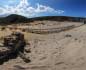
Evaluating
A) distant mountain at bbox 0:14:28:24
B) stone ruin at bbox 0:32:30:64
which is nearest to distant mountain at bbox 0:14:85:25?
distant mountain at bbox 0:14:28:24

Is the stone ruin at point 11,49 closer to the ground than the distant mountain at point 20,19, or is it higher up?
closer to the ground

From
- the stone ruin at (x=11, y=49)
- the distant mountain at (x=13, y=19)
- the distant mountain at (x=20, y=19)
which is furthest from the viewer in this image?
the distant mountain at (x=20, y=19)

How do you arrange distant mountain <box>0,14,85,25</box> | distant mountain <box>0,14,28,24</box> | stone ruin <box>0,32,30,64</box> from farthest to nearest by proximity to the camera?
distant mountain <box>0,14,85,25</box> < distant mountain <box>0,14,28,24</box> < stone ruin <box>0,32,30,64</box>

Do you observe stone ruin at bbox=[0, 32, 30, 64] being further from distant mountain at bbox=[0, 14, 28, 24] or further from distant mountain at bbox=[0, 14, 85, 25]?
distant mountain at bbox=[0, 14, 28, 24]

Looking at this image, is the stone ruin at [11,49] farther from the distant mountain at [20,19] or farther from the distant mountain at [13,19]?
the distant mountain at [13,19]

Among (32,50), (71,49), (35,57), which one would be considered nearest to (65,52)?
(71,49)

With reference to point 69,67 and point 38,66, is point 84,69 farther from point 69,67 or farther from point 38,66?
point 38,66

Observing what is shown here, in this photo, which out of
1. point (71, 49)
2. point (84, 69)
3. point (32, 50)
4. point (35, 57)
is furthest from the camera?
point (32, 50)

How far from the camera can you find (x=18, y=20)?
24.4 metres

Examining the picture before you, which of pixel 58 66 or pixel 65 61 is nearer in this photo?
pixel 58 66

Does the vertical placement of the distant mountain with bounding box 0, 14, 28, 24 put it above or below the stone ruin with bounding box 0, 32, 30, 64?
above

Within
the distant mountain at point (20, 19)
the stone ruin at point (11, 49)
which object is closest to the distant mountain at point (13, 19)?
the distant mountain at point (20, 19)

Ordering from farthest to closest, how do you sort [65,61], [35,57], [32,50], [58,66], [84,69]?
[32,50], [35,57], [65,61], [58,66], [84,69]

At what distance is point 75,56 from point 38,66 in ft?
4.18
